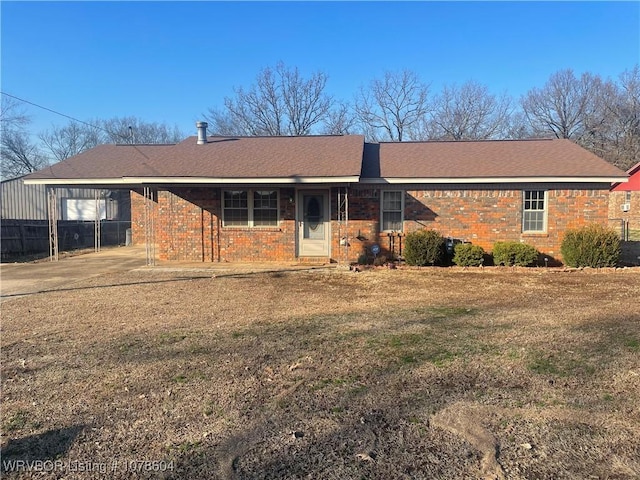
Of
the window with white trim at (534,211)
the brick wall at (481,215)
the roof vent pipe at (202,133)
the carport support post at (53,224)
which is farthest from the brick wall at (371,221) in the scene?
the carport support post at (53,224)

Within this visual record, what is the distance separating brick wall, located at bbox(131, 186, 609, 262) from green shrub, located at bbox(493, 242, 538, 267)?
1259 mm

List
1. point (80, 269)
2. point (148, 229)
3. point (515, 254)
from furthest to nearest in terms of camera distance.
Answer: point (148, 229)
point (80, 269)
point (515, 254)

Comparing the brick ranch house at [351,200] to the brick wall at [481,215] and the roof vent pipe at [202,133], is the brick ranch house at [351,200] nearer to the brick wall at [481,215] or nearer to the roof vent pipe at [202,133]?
the brick wall at [481,215]

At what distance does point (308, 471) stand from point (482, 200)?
11.6 m

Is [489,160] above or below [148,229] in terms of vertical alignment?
above

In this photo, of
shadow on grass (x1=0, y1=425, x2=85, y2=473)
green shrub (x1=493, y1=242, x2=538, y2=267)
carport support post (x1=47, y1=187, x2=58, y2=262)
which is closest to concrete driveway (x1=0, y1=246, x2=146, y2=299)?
carport support post (x1=47, y1=187, x2=58, y2=262)

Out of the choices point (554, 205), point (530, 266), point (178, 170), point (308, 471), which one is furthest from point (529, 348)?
point (178, 170)

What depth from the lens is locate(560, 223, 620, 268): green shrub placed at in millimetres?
10969

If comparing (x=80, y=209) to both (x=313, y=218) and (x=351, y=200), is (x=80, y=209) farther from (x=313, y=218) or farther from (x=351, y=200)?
(x=351, y=200)

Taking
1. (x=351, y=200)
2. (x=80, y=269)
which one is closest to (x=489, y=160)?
(x=351, y=200)

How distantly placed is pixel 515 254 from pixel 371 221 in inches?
158

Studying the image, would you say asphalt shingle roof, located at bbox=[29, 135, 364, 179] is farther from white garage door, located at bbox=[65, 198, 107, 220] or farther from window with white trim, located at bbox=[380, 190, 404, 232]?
white garage door, located at bbox=[65, 198, 107, 220]

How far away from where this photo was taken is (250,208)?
1345 centimetres

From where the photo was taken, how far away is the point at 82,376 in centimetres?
429
